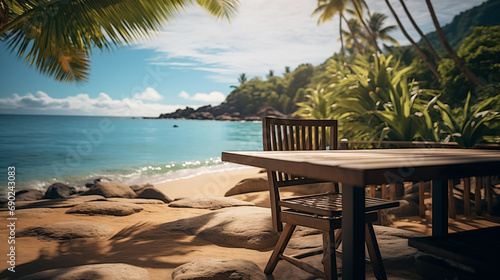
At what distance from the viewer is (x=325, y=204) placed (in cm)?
217

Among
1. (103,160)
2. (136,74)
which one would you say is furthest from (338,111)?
(136,74)

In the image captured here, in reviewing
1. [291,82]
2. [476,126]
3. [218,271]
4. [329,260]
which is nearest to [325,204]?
[329,260]

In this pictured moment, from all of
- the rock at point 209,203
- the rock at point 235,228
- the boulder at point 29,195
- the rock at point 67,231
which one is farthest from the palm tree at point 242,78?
the rock at point 67,231

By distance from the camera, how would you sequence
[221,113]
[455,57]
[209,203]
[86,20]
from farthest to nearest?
1. [221,113]
2. [455,57]
3. [209,203]
4. [86,20]

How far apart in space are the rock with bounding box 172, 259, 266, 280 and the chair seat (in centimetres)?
56

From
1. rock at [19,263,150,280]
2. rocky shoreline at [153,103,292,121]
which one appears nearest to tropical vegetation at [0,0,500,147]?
rock at [19,263,150,280]

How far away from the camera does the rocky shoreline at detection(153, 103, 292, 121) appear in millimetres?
60763

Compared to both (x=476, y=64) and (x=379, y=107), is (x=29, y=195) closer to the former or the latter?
(x=379, y=107)

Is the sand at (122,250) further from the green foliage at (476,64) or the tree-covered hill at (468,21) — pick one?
the tree-covered hill at (468,21)

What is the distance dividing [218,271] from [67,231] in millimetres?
1957

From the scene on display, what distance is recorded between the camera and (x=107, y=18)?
16.4 ft

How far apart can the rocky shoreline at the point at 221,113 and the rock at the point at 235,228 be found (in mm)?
53121

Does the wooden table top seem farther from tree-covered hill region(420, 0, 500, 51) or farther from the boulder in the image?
tree-covered hill region(420, 0, 500, 51)

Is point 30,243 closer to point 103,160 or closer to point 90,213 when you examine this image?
point 90,213
